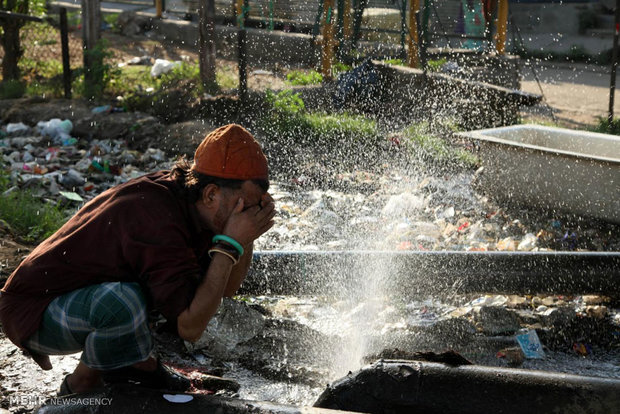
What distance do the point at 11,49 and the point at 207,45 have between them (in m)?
3.07

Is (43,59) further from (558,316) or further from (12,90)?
(558,316)

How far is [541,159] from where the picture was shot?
5988 mm

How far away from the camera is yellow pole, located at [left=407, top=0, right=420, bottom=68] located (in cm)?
1060

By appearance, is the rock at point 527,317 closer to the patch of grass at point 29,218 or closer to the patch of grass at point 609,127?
the patch of grass at point 29,218

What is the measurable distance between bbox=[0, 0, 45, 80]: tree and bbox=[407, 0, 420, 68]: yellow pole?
17.9 feet

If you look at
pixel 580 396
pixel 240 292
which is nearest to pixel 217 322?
pixel 240 292

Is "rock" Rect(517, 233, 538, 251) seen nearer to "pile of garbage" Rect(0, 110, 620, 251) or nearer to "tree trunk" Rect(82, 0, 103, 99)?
"pile of garbage" Rect(0, 110, 620, 251)

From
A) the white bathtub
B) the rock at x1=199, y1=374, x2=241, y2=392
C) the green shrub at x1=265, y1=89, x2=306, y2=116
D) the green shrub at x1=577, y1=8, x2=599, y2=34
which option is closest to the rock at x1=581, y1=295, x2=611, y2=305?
the white bathtub

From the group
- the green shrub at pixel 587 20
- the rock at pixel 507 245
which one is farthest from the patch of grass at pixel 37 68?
the green shrub at pixel 587 20

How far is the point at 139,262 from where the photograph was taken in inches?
96.0

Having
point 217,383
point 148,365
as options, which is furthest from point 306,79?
point 148,365

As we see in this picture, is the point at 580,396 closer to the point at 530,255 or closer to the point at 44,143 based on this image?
the point at 530,255

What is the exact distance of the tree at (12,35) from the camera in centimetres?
1034

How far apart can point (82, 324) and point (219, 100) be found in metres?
6.68
